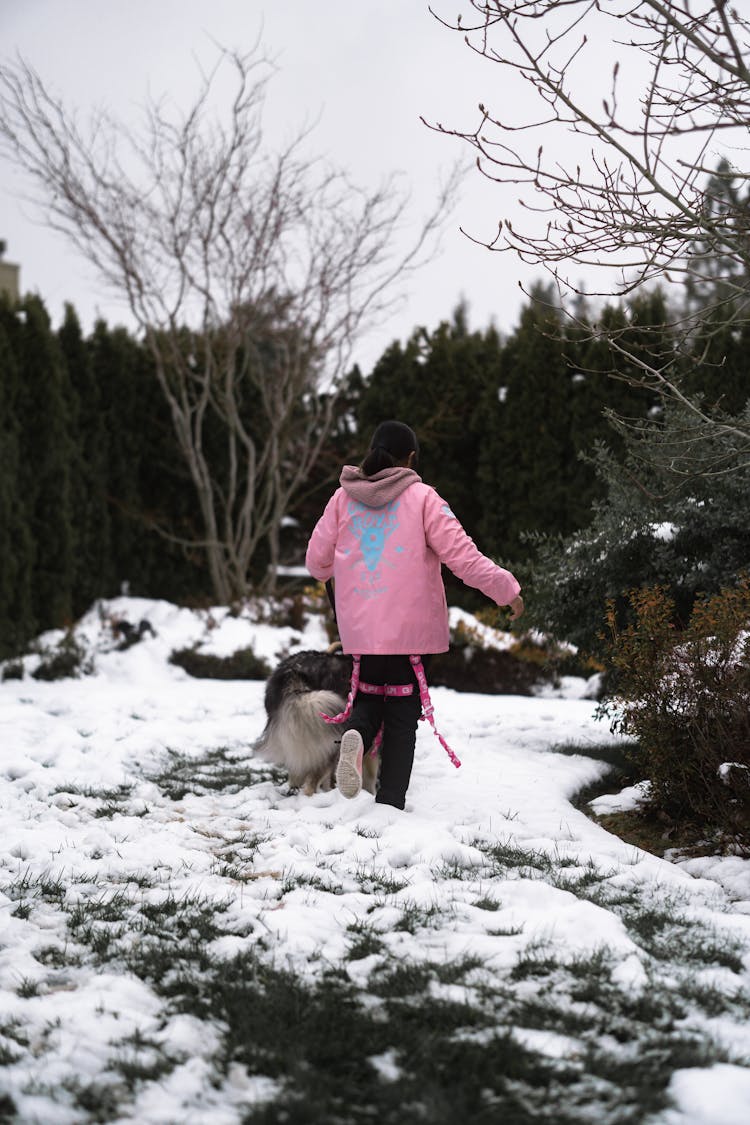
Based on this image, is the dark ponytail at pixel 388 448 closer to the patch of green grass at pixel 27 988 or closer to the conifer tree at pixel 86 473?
the patch of green grass at pixel 27 988

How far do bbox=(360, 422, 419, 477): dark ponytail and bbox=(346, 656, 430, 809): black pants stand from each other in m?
0.89

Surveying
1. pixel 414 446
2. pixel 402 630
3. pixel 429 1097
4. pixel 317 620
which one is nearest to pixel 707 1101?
pixel 429 1097

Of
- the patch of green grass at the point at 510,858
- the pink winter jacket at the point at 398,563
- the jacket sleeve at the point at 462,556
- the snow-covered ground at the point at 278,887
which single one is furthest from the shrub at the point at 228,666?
Result: the patch of green grass at the point at 510,858

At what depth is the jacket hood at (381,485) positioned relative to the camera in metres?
4.52

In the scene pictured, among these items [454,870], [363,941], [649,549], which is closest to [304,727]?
[454,870]

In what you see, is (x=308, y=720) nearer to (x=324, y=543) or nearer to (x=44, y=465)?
(x=324, y=543)

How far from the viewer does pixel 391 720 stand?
15.2ft

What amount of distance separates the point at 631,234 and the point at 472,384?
24.5 feet

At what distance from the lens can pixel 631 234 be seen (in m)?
3.51

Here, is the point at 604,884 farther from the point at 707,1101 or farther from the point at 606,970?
the point at 707,1101

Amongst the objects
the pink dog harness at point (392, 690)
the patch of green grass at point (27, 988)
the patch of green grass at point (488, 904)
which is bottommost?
the patch of green grass at point (27, 988)

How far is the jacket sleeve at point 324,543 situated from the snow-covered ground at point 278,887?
1.11m

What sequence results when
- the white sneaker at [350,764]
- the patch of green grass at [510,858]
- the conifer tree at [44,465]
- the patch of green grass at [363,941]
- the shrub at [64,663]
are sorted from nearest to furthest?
the patch of green grass at [363,941] → the patch of green grass at [510,858] → the white sneaker at [350,764] → the shrub at [64,663] → the conifer tree at [44,465]

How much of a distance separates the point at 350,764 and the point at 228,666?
478 cm
